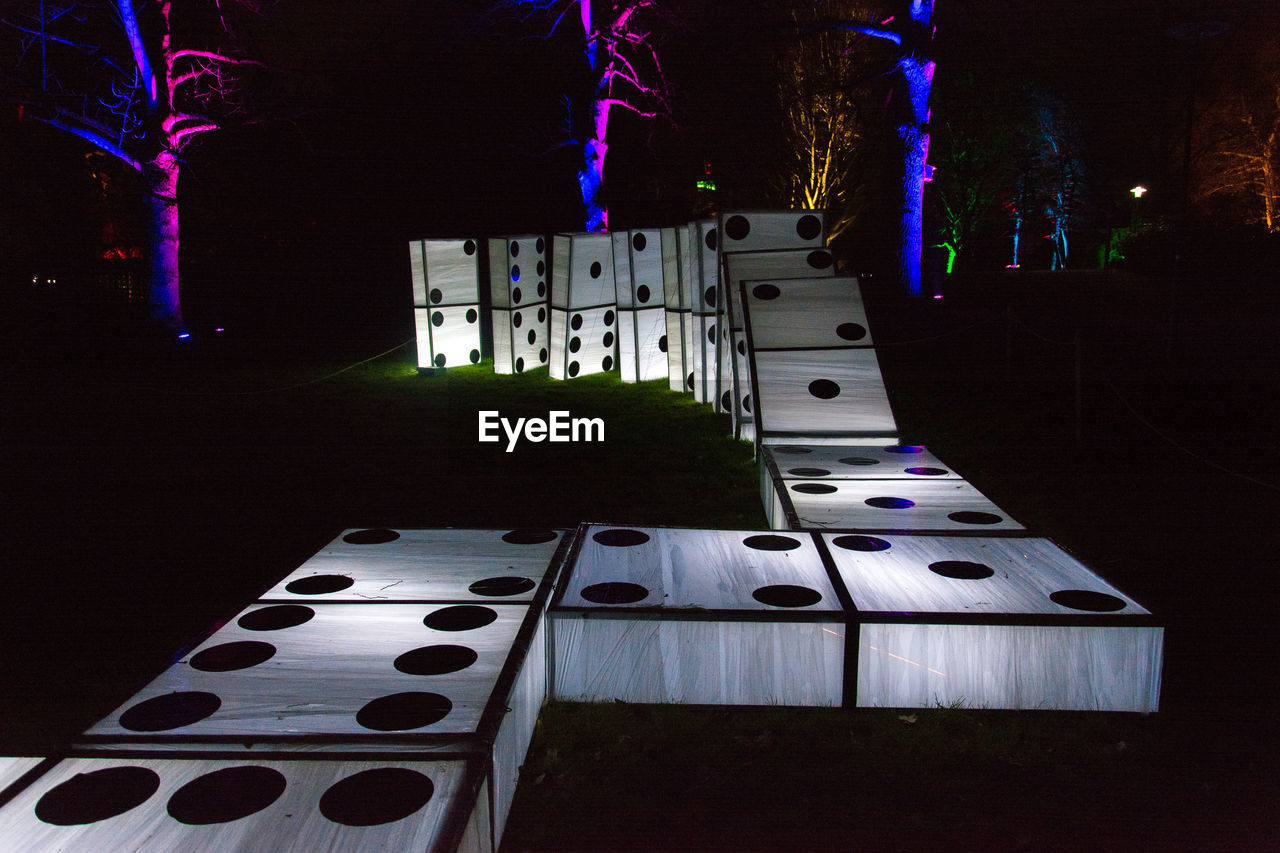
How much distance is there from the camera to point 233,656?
2033 millimetres

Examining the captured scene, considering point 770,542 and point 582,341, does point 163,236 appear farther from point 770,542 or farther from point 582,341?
point 770,542

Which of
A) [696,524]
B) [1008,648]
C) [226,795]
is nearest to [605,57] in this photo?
[696,524]

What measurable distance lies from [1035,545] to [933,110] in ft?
79.2

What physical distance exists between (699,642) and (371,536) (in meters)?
1.30

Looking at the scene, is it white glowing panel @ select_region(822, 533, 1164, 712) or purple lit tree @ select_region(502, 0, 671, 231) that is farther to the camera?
purple lit tree @ select_region(502, 0, 671, 231)

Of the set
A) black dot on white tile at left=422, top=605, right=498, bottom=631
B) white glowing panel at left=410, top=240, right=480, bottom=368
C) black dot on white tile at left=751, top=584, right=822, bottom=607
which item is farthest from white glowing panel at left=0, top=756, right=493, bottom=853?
white glowing panel at left=410, top=240, right=480, bottom=368

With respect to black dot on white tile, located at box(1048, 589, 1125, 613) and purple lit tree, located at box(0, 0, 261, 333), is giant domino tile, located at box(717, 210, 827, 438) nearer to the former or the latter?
black dot on white tile, located at box(1048, 589, 1125, 613)

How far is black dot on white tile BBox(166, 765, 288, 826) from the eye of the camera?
143 cm

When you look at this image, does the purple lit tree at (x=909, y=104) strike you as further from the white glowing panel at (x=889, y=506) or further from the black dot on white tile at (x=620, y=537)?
the black dot on white tile at (x=620, y=537)

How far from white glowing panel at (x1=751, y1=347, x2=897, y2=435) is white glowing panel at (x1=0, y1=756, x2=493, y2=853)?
3.28 metres

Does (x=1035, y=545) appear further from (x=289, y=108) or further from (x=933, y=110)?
(x=933, y=110)

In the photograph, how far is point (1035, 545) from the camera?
110 inches

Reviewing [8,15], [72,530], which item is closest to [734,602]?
[72,530]

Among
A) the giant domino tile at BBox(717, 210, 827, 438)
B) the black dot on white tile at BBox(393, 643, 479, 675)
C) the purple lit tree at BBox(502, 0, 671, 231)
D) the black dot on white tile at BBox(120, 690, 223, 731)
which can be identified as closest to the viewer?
the black dot on white tile at BBox(120, 690, 223, 731)
